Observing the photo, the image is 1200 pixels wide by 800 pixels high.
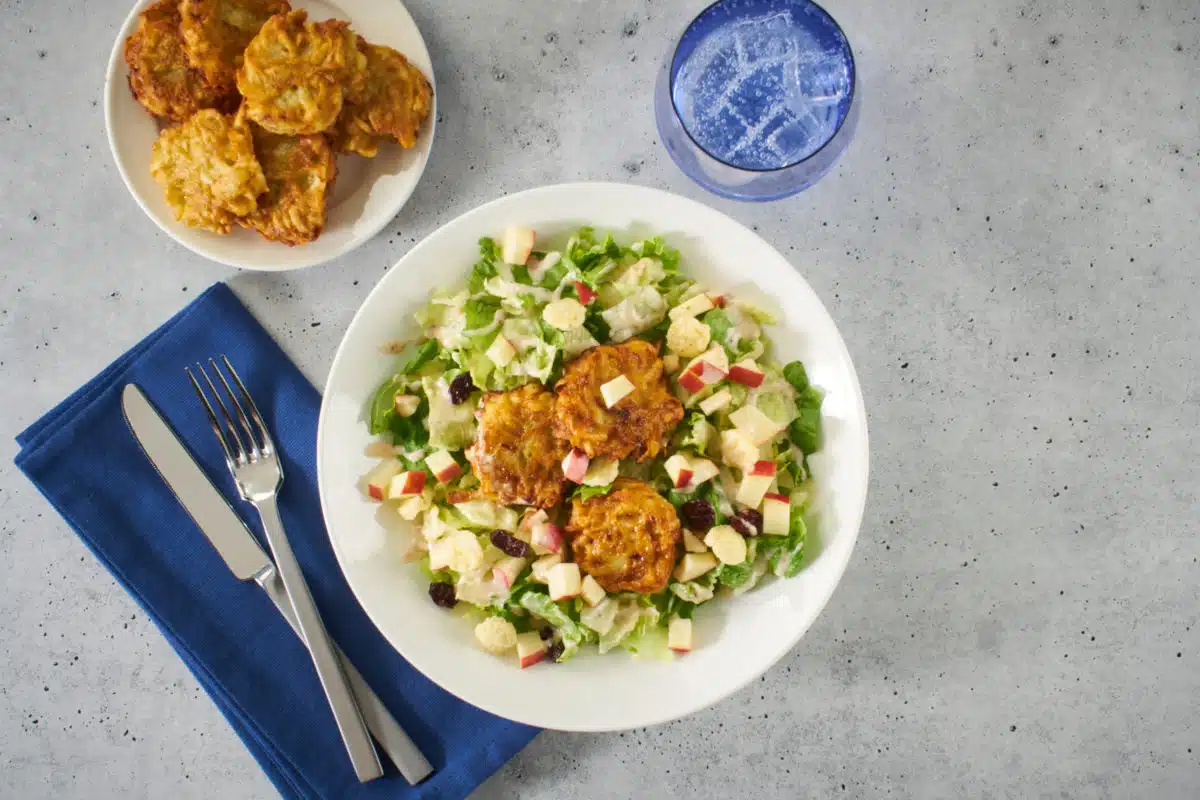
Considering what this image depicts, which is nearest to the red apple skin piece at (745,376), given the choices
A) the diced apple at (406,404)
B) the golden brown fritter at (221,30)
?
the diced apple at (406,404)

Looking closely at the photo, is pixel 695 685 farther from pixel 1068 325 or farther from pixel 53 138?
pixel 53 138

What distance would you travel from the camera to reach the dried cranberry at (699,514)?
259 cm

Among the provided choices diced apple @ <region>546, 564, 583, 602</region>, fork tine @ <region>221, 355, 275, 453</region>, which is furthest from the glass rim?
fork tine @ <region>221, 355, 275, 453</region>

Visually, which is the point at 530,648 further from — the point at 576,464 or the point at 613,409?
the point at 613,409

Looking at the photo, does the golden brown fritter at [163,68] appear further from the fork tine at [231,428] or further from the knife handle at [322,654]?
the knife handle at [322,654]

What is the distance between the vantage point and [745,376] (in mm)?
2584

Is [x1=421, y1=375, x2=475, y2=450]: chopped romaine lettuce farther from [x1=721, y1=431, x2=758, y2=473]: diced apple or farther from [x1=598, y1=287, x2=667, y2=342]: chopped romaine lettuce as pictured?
[x1=721, y1=431, x2=758, y2=473]: diced apple

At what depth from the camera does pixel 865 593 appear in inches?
126

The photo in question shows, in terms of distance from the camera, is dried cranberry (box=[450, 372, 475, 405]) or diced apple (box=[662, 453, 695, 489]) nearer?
diced apple (box=[662, 453, 695, 489])

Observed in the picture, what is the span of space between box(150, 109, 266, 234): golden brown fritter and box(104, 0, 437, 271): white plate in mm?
117

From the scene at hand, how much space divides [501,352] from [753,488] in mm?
873

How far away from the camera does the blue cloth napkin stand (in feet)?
10.1

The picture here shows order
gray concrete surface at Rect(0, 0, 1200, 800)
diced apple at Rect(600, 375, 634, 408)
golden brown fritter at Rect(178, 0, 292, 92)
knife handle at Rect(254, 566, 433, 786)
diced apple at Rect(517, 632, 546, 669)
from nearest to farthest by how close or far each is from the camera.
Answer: diced apple at Rect(600, 375, 634, 408), diced apple at Rect(517, 632, 546, 669), golden brown fritter at Rect(178, 0, 292, 92), knife handle at Rect(254, 566, 433, 786), gray concrete surface at Rect(0, 0, 1200, 800)

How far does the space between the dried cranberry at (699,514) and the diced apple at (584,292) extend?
27.7 inches
